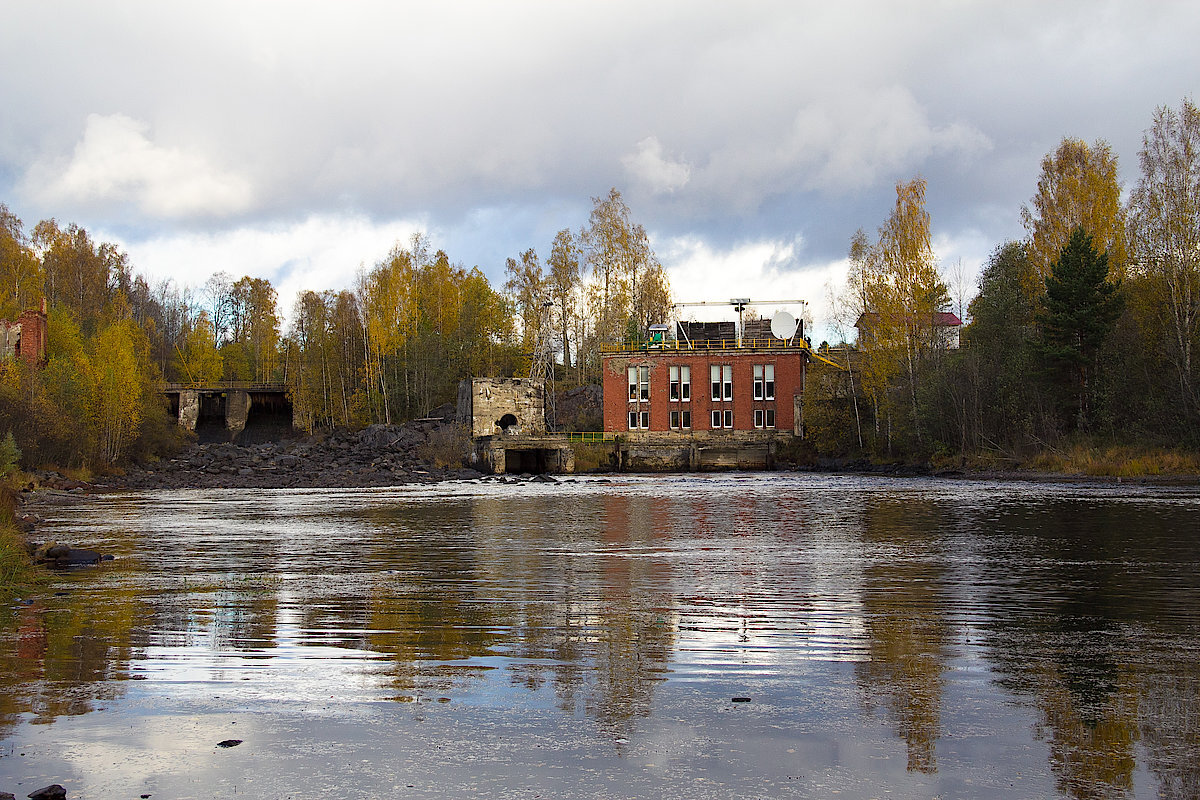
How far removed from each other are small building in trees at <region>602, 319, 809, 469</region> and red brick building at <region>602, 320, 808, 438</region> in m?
0.08

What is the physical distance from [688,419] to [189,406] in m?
50.0

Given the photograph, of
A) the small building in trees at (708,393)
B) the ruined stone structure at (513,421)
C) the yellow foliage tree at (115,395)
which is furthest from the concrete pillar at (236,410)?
the small building in trees at (708,393)

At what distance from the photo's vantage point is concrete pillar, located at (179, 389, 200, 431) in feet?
299

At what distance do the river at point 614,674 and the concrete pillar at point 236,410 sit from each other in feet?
261

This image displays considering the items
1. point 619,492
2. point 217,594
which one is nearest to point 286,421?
point 619,492

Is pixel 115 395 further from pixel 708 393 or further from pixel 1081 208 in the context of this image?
pixel 1081 208

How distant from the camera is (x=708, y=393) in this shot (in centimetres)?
7700

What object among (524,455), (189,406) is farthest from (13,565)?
(189,406)

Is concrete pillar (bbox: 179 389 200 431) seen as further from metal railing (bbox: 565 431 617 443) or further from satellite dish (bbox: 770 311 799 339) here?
satellite dish (bbox: 770 311 799 339)

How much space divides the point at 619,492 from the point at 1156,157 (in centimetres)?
3112

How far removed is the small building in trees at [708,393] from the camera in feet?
247

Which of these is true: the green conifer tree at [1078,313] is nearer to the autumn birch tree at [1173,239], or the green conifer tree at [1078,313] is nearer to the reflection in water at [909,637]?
the autumn birch tree at [1173,239]

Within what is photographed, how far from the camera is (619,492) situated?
43625mm

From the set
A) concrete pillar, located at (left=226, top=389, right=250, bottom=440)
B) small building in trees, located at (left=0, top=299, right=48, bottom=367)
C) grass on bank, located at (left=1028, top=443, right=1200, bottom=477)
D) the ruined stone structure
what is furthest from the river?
concrete pillar, located at (left=226, top=389, right=250, bottom=440)
